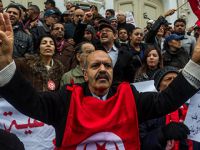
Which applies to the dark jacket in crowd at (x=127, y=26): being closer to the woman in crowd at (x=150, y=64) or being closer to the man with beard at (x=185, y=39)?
the man with beard at (x=185, y=39)

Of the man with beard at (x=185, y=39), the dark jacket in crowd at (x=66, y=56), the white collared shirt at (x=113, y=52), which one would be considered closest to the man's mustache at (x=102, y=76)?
the dark jacket in crowd at (x=66, y=56)

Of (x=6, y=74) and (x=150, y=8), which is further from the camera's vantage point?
(x=150, y=8)

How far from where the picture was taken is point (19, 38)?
6.14 meters

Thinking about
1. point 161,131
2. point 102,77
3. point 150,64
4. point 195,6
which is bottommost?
point 161,131

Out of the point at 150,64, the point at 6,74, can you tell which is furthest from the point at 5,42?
the point at 150,64

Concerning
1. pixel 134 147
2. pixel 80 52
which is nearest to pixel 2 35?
pixel 134 147

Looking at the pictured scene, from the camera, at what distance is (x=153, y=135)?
11.4 ft

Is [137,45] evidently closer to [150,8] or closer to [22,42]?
[22,42]

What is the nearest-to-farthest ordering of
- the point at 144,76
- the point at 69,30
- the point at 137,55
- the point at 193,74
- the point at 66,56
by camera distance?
the point at 193,74
the point at 144,76
the point at 66,56
the point at 137,55
the point at 69,30

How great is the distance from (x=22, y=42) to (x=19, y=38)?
0.07 metres

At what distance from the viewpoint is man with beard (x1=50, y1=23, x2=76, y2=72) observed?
5.89 metres

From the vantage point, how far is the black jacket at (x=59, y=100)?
268cm

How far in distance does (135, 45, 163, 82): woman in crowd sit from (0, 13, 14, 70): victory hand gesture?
3.08 meters

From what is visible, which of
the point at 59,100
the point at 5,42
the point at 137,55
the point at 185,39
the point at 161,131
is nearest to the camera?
the point at 5,42
